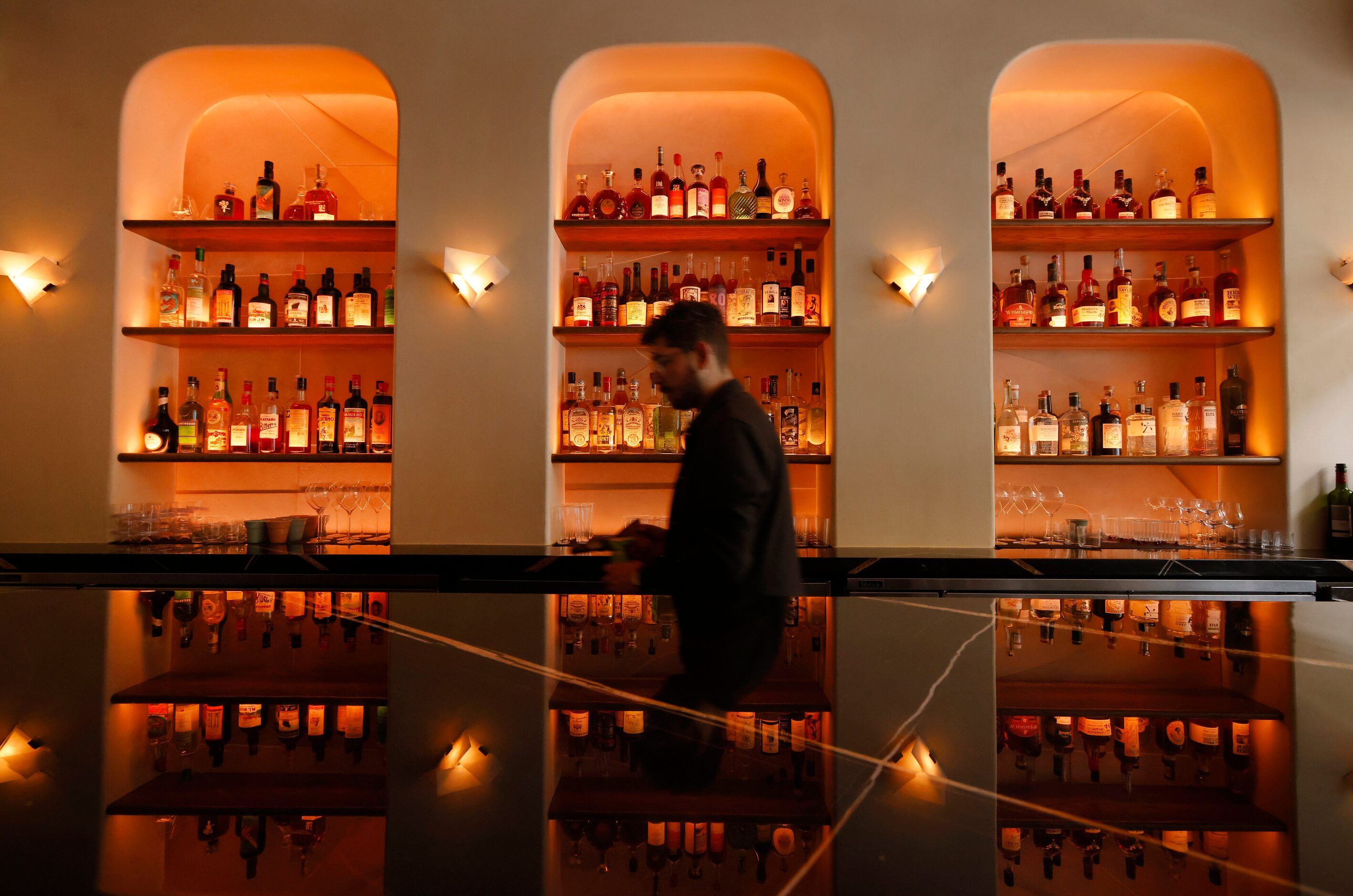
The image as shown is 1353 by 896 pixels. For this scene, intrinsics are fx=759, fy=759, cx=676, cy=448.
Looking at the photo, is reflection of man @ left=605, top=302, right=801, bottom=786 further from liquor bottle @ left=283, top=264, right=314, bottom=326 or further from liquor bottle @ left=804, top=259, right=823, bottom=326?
liquor bottle @ left=283, top=264, right=314, bottom=326

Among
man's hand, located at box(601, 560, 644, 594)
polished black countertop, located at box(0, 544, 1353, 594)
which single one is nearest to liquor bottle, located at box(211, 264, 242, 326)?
polished black countertop, located at box(0, 544, 1353, 594)

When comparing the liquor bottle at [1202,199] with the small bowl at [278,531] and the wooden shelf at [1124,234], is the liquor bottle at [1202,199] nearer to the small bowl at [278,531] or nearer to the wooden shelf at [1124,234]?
the wooden shelf at [1124,234]

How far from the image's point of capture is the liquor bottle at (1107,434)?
9.02 feet

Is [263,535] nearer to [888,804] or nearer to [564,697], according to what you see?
[564,697]

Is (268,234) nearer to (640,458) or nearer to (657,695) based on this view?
(640,458)

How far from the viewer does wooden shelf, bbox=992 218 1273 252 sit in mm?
2631

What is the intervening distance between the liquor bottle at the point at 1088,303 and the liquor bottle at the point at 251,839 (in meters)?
2.90

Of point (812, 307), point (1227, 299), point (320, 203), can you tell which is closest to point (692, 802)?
point (812, 307)

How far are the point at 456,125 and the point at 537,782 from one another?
269 cm

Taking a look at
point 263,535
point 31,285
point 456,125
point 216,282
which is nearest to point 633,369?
point 456,125

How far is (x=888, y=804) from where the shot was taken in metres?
0.39

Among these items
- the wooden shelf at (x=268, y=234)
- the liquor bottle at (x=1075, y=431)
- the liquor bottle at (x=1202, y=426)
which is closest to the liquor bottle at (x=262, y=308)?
the wooden shelf at (x=268, y=234)

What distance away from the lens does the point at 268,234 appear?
2814mm

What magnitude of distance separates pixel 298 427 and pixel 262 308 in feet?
1.51
